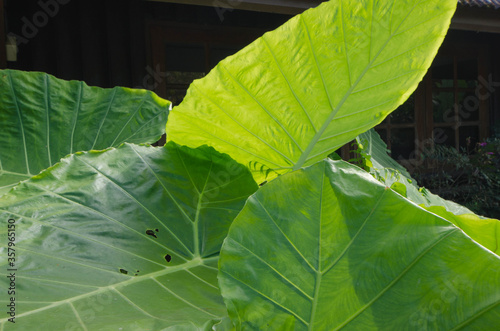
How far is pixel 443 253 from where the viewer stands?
0.27 m

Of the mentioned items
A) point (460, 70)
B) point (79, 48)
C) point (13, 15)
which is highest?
point (13, 15)

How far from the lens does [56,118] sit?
2.81 feet

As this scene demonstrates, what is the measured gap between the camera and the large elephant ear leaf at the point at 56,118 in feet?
2.62

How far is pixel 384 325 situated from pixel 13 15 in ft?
11.5

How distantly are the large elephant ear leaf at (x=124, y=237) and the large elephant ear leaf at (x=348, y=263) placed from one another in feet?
0.19

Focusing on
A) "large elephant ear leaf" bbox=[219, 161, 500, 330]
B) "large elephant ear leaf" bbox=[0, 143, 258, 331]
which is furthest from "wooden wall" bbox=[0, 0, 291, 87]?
"large elephant ear leaf" bbox=[219, 161, 500, 330]

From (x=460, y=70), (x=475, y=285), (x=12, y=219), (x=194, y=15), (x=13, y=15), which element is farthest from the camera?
A: (x=460, y=70)

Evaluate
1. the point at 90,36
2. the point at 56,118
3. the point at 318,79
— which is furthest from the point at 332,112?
the point at 90,36

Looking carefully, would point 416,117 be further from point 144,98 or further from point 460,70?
point 144,98

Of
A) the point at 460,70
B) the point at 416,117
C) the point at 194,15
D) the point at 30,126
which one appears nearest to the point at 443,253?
the point at 30,126

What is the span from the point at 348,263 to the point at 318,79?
195mm

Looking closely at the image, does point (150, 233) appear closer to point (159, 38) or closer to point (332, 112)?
point (332, 112)

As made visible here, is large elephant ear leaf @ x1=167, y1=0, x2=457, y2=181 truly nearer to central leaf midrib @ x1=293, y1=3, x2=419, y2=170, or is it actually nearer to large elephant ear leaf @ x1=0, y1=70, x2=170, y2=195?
central leaf midrib @ x1=293, y1=3, x2=419, y2=170

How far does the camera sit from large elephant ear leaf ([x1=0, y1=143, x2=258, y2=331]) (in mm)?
338
